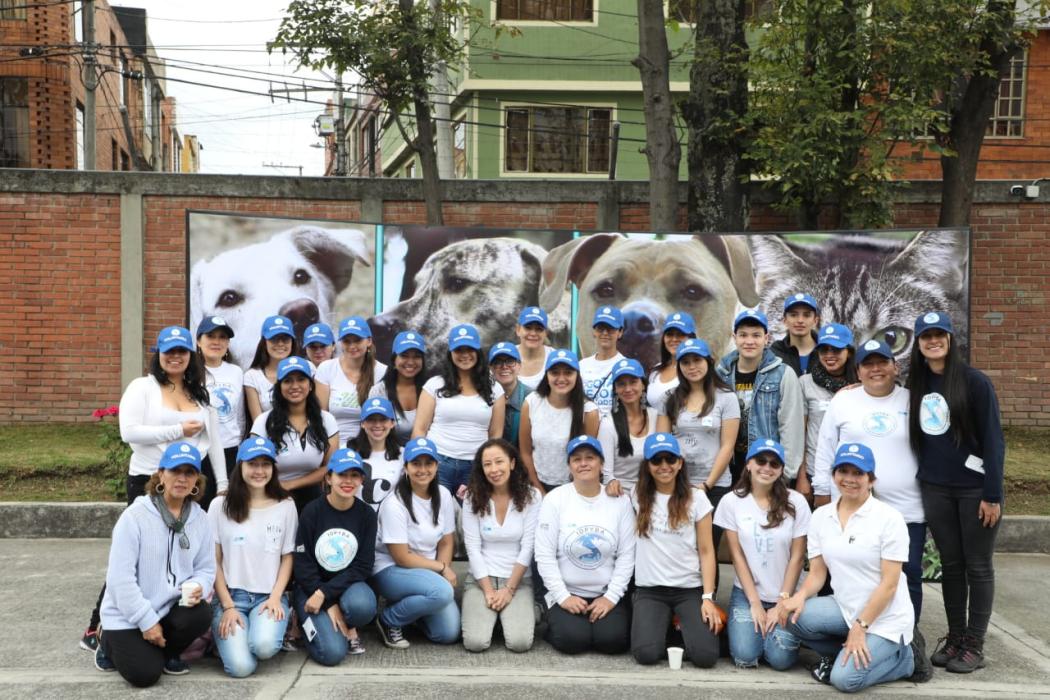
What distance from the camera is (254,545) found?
561 centimetres

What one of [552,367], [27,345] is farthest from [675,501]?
[27,345]

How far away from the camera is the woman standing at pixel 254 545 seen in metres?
5.52

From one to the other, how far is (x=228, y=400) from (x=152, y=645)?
1.67 metres

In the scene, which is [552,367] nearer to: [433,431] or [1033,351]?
[433,431]

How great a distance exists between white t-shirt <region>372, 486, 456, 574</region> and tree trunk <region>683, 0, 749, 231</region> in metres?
5.55

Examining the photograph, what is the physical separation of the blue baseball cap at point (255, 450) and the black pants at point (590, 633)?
1.83m

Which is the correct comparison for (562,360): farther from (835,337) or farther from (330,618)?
(330,618)

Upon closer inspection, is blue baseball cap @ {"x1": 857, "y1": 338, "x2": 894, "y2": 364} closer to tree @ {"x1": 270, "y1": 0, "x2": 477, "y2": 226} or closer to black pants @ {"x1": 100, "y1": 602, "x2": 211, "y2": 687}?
black pants @ {"x1": 100, "y1": 602, "x2": 211, "y2": 687}

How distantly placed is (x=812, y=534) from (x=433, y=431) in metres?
2.40

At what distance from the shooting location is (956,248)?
8984 millimetres

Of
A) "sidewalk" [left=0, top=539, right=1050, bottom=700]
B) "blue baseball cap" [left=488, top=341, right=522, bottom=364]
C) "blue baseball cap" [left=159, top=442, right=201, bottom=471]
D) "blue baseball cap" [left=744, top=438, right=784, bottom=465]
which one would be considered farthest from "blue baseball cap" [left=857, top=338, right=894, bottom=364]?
"blue baseball cap" [left=159, top=442, right=201, bottom=471]

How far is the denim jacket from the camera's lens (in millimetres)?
6215

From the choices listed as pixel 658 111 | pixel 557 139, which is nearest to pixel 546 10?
pixel 557 139

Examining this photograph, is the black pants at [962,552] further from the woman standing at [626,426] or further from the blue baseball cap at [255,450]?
the blue baseball cap at [255,450]
